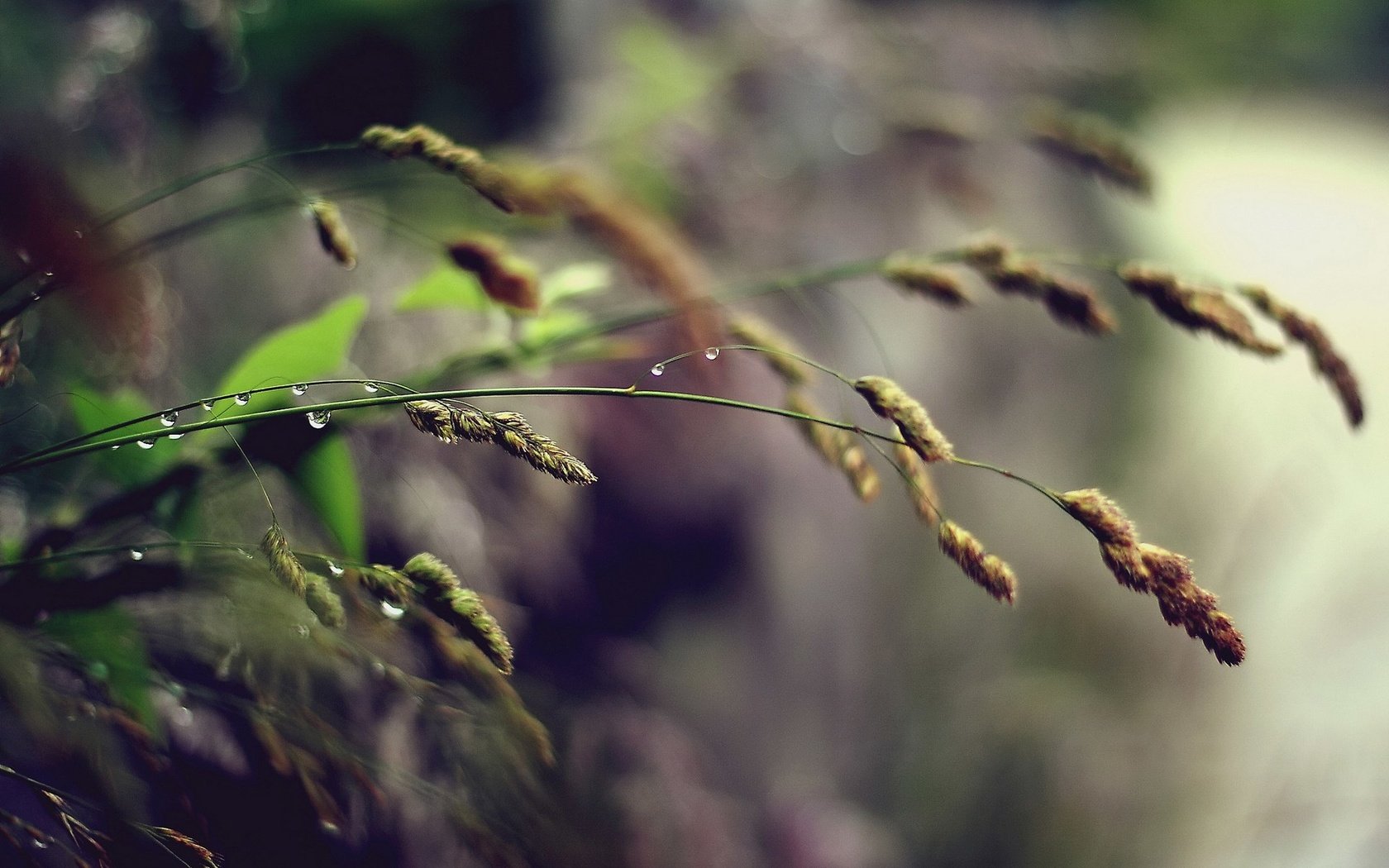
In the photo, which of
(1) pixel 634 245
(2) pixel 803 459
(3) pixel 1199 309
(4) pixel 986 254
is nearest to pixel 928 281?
(4) pixel 986 254


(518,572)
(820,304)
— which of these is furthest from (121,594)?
(820,304)

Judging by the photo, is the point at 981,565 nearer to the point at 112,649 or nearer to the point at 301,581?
the point at 301,581

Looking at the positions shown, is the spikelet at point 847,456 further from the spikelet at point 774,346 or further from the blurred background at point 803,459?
the blurred background at point 803,459

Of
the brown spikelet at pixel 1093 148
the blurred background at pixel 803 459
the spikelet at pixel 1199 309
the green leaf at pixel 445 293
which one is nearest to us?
the spikelet at pixel 1199 309

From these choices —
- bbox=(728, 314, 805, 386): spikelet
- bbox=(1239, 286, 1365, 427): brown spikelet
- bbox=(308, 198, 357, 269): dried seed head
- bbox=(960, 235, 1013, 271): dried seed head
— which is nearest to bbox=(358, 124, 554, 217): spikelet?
bbox=(308, 198, 357, 269): dried seed head

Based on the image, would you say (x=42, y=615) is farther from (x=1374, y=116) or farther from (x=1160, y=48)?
(x=1374, y=116)

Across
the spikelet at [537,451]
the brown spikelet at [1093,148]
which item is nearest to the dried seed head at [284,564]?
the spikelet at [537,451]
